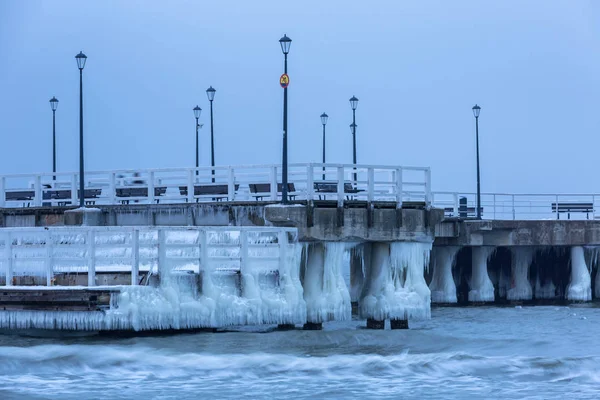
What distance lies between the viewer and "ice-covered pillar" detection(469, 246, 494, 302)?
158 feet

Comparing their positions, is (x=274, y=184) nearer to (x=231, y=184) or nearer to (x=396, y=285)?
(x=231, y=184)

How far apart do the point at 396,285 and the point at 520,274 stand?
19679mm

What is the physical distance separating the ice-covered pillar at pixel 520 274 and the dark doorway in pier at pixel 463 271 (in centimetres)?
194

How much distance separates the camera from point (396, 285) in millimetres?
31453

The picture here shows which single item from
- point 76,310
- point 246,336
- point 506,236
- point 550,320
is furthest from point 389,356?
point 506,236

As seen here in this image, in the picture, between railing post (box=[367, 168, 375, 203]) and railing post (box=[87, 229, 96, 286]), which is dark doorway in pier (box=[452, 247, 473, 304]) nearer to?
railing post (box=[367, 168, 375, 203])

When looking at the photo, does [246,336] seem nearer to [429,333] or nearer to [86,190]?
[429,333]

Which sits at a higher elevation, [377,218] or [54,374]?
[377,218]

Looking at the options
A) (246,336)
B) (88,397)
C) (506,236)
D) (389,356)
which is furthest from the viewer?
(506,236)

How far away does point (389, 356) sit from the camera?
26062 millimetres

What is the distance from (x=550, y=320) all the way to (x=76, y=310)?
57.4 feet

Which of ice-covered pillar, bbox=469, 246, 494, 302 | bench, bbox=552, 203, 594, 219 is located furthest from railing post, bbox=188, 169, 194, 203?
bench, bbox=552, 203, 594, 219

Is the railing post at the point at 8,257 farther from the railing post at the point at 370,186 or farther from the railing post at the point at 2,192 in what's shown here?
the railing post at the point at 2,192

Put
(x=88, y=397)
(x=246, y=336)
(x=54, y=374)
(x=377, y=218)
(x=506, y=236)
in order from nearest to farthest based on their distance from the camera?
(x=88, y=397) → (x=54, y=374) → (x=246, y=336) → (x=377, y=218) → (x=506, y=236)
